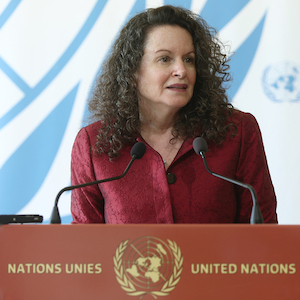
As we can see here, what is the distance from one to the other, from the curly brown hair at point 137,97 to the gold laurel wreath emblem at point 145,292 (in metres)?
0.74

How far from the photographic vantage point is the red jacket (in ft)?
4.53

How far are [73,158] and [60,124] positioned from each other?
79 cm

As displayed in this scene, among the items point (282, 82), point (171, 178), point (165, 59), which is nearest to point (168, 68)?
point (165, 59)

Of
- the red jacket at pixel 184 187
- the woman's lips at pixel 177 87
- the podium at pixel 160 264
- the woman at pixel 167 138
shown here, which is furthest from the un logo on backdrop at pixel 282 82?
the podium at pixel 160 264

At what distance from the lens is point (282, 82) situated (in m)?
2.20

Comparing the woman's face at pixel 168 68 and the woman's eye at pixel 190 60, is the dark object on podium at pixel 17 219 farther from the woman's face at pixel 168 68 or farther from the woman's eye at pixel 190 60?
the woman's eye at pixel 190 60

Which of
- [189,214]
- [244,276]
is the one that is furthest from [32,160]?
[244,276]

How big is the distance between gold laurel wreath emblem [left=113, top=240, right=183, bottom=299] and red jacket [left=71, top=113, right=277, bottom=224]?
61cm

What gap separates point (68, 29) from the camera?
235 cm

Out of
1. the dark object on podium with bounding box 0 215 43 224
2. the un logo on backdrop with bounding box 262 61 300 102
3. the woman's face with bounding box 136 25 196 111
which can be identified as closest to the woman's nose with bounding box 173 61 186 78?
the woman's face with bounding box 136 25 196 111

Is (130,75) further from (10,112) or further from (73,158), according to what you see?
(10,112)

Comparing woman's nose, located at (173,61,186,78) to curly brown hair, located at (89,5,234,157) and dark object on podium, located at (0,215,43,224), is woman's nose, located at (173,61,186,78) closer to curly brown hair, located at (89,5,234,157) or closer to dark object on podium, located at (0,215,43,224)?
curly brown hair, located at (89,5,234,157)

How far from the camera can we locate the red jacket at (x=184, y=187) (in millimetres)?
1381

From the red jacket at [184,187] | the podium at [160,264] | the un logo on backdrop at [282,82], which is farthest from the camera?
the un logo on backdrop at [282,82]
